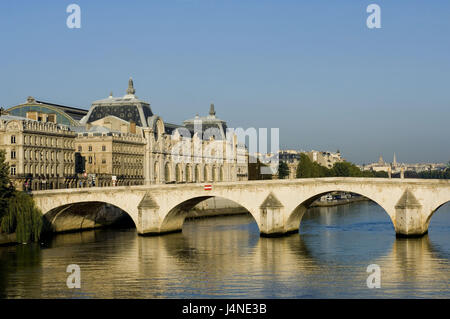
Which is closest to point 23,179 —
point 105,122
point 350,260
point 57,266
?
point 105,122

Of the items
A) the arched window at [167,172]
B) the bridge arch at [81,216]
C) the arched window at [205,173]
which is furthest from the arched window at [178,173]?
the bridge arch at [81,216]

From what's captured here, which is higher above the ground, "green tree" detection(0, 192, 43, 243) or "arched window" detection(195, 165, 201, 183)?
"arched window" detection(195, 165, 201, 183)

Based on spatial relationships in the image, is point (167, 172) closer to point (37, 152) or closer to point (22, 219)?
point (37, 152)

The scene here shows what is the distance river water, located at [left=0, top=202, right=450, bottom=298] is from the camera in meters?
44.8

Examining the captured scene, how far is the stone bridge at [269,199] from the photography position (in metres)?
66.1

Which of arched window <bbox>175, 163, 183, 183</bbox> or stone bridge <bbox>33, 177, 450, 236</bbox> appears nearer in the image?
stone bridge <bbox>33, 177, 450, 236</bbox>

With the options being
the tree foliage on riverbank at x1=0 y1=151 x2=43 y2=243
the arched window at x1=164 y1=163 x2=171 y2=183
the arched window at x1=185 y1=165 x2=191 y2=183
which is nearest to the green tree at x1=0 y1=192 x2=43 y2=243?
the tree foliage on riverbank at x1=0 y1=151 x2=43 y2=243

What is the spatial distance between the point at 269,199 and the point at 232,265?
1714 cm

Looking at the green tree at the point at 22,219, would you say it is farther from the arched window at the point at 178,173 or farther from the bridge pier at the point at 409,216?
the arched window at the point at 178,173

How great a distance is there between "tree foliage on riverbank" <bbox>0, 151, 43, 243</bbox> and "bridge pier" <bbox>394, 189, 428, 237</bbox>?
30046mm

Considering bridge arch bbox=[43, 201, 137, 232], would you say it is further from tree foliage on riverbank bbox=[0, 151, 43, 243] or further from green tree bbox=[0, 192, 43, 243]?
tree foliage on riverbank bbox=[0, 151, 43, 243]

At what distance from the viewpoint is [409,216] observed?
65.9m

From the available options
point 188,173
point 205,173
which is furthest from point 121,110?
point 205,173
